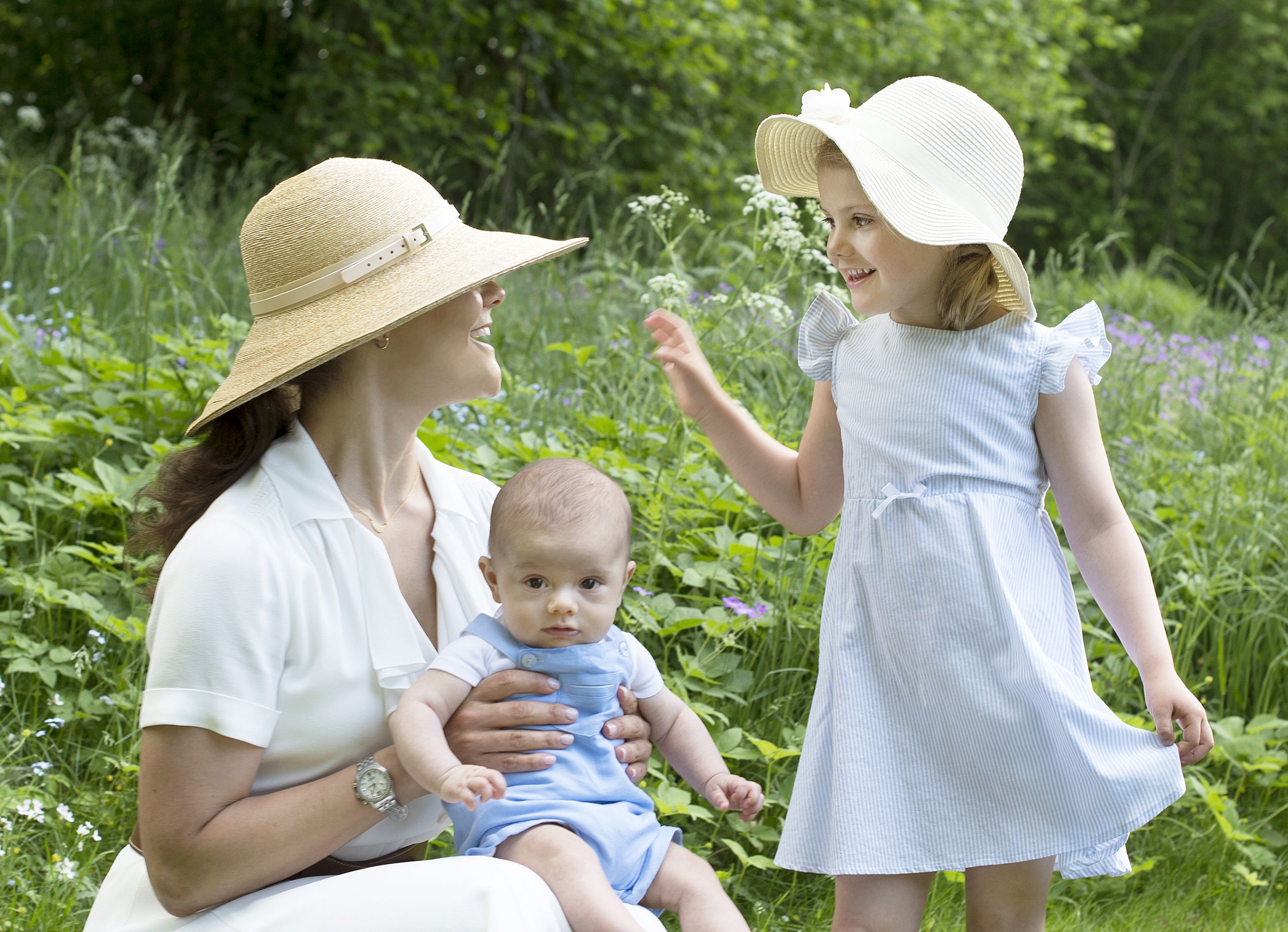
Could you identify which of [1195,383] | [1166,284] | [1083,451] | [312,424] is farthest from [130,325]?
[1166,284]

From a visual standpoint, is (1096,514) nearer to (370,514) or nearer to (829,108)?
(829,108)

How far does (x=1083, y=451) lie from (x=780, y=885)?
133 cm

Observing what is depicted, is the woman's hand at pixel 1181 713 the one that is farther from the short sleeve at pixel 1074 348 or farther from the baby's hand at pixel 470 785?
the baby's hand at pixel 470 785

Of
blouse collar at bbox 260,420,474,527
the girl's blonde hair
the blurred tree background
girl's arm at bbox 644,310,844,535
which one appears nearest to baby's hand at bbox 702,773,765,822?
girl's arm at bbox 644,310,844,535

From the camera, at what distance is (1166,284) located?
981 centimetres

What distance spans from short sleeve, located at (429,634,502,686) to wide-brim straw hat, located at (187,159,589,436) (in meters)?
0.48

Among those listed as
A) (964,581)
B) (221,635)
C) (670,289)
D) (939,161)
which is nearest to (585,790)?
(221,635)

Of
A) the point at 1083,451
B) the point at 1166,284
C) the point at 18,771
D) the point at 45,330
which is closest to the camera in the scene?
the point at 1083,451

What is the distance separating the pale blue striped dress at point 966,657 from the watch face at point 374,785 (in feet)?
2.31

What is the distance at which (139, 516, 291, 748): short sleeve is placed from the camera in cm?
155

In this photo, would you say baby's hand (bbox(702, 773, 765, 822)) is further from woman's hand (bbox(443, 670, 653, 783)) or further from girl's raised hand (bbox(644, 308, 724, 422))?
girl's raised hand (bbox(644, 308, 724, 422))

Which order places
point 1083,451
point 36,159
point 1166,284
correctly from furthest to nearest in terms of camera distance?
point 1166,284
point 36,159
point 1083,451

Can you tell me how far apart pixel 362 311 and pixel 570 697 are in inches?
25.5

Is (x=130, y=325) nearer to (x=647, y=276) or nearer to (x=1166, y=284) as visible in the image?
(x=647, y=276)
